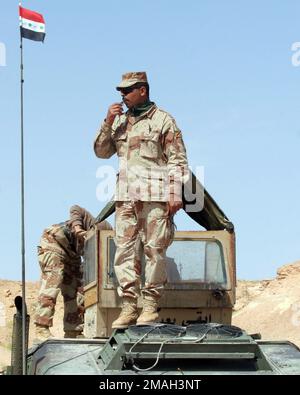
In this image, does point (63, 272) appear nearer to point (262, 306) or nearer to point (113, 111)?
point (113, 111)

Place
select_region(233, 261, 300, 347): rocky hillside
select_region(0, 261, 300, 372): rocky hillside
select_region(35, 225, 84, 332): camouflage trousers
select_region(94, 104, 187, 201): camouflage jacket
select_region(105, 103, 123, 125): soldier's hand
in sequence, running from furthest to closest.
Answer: select_region(233, 261, 300, 347): rocky hillside → select_region(0, 261, 300, 372): rocky hillside → select_region(35, 225, 84, 332): camouflage trousers → select_region(105, 103, 123, 125): soldier's hand → select_region(94, 104, 187, 201): camouflage jacket

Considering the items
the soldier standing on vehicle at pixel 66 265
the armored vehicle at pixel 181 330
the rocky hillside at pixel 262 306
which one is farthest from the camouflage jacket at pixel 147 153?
the rocky hillside at pixel 262 306

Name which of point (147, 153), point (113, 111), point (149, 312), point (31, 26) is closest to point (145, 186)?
point (147, 153)

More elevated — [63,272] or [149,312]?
[63,272]

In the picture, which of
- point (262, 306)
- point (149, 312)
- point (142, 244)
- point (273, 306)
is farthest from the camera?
point (262, 306)

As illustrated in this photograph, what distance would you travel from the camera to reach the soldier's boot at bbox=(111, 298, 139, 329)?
8.62 m

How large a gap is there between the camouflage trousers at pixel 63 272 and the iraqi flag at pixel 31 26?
10.6 ft

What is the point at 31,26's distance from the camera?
857 cm

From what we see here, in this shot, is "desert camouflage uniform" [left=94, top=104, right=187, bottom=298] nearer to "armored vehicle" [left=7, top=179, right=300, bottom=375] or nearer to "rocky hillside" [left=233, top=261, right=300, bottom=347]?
"armored vehicle" [left=7, top=179, right=300, bottom=375]

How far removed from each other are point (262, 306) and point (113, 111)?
2752 centimetres

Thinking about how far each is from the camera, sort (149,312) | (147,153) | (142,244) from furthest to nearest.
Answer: (147,153) → (142,244) → (149,312)

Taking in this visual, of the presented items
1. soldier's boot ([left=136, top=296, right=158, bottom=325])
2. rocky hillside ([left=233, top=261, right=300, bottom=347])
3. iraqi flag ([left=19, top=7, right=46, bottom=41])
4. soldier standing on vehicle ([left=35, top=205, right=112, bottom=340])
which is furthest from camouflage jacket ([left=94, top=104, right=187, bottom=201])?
rocky hillside ([left=233, top=261, right=300, bottom=347])

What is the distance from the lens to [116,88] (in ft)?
30.2
